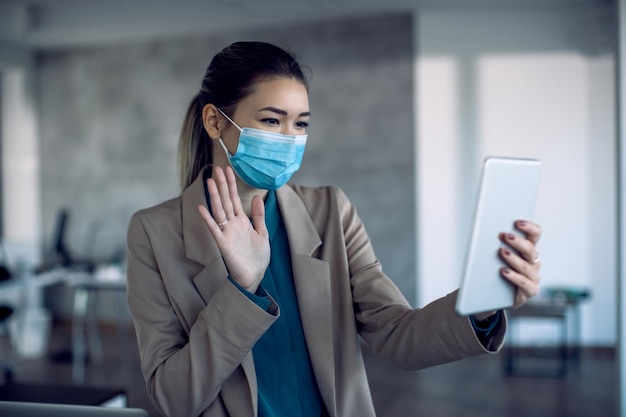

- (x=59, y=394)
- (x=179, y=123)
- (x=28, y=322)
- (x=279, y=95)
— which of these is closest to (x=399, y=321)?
(x=279, y=95)

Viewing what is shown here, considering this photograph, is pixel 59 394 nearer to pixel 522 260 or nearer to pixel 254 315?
pixel 254 315

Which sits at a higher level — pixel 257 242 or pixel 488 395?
pixel 257 242

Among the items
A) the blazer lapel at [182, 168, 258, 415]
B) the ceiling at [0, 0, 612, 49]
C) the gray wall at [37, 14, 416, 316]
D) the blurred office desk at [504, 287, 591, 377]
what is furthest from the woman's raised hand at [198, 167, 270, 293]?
the gray wall at [37, 14, 416, 316]

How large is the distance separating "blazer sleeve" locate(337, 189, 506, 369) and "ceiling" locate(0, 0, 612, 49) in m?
3.88

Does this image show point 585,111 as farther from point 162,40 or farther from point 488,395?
point 162,40

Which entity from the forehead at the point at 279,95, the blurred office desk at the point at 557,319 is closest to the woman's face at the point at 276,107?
the forehead at the point at 279,95

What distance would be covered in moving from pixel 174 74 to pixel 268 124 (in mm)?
4923

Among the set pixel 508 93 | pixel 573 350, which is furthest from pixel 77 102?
pixel 573 350

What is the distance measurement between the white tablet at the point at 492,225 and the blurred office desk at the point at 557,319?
11.7 ft

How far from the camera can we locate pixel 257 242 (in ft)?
3.75

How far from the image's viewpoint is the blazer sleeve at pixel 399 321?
1.12 meters

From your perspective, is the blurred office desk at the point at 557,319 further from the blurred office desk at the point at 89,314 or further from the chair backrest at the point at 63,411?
the chair backrest at the point at 63,411

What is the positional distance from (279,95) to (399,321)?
20.1 inches

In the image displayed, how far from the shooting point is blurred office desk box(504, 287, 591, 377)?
443cm
